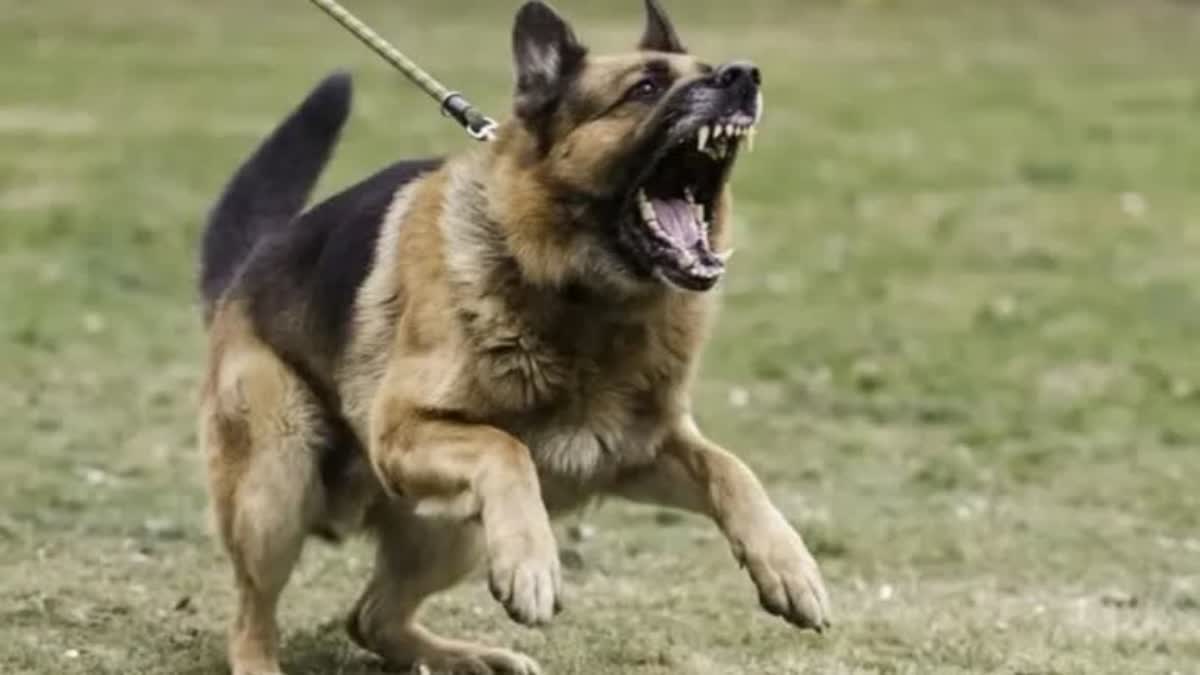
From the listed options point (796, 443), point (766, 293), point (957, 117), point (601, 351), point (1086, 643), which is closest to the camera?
point (601, 351)

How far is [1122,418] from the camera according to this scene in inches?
456

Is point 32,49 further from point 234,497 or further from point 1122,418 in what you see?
point 234,497

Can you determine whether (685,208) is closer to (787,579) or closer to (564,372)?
(564,372)

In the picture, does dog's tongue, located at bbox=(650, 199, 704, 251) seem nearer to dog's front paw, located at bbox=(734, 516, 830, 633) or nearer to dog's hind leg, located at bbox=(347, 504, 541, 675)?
dog's front paw, located at bbox=(734, 516, 830, 633)

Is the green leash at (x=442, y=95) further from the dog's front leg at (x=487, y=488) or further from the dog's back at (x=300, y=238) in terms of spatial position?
the dog's front leg at (x=487, y=488)

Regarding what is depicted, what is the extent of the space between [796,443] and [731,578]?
8.37 feet

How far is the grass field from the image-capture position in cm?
761

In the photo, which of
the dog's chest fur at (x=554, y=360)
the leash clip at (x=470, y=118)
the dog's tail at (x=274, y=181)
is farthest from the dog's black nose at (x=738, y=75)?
the dog's tail at (x=274, y=181)

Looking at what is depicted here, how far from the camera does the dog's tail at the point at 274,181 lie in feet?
25.7

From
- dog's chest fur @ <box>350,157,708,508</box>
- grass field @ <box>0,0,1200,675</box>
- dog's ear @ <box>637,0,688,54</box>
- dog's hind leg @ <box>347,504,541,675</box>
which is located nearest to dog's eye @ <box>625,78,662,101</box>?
dog's ear @ <box>637,0,688,54</box>

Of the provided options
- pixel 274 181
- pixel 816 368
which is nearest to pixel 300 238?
pixel 274 181

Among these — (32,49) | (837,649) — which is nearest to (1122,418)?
(837,649)

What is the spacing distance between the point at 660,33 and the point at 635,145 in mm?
667

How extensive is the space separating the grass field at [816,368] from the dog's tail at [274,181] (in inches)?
45.3
